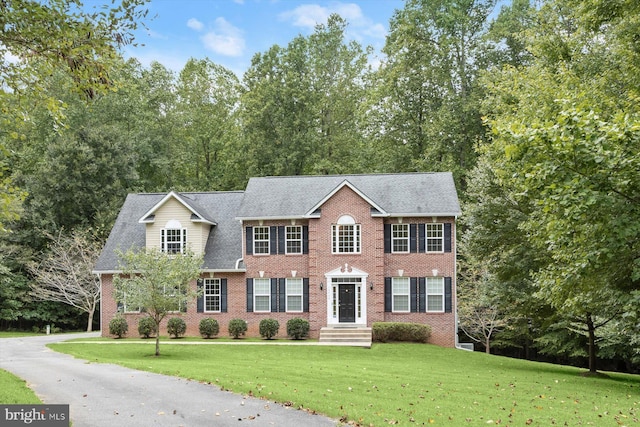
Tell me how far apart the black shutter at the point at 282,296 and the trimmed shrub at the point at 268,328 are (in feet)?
→ 3.35

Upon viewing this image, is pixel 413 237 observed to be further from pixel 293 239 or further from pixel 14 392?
pixel 14 392

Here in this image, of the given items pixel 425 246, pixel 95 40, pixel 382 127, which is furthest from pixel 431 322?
pixel 95 40

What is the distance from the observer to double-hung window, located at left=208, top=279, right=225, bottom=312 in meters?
31.9

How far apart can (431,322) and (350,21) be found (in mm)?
26694

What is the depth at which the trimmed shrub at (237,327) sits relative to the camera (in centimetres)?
3079

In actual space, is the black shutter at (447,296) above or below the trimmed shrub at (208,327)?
above

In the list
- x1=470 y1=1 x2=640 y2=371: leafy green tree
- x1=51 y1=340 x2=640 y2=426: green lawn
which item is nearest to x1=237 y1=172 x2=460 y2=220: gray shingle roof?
x1=51 y1=340 x2=640 y2=426: green lawn

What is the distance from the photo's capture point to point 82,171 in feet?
142

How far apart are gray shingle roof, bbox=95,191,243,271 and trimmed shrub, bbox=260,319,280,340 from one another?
10.7 feet

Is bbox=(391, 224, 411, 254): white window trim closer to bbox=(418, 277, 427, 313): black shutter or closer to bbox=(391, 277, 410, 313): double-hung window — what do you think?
bbox=(391, 277, 410, 313): double-hung window

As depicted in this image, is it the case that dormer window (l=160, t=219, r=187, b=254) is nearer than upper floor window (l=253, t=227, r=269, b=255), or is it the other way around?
upper floor window (l=253, t=227, r=269, b=255)

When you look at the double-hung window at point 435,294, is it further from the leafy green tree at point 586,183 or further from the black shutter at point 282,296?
the leafy green tree at point 586,183

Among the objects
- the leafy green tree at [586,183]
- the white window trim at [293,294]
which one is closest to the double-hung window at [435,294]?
the white window trim at [293,294]

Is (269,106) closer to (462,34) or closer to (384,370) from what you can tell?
(462,34)
